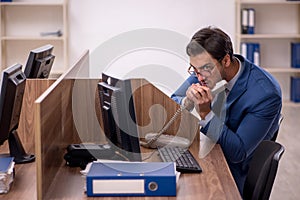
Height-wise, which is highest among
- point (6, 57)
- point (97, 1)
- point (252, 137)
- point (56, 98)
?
point (97, 1)

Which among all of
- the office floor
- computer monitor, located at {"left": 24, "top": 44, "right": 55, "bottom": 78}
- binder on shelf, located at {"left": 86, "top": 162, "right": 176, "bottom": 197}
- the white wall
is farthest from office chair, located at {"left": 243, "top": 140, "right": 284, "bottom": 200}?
the white wall

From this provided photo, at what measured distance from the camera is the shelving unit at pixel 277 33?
275 inches

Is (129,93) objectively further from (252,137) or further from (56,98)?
(252,137)

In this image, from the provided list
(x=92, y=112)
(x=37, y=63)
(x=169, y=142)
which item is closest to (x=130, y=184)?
(x=169, y=142)

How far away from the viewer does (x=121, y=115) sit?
84.1 inches

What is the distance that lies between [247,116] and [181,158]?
15.7 inches

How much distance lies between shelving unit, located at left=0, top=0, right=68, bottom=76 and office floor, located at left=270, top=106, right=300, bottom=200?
272cm

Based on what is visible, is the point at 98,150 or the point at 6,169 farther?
the point at 98,150

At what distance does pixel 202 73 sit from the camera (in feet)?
8.44

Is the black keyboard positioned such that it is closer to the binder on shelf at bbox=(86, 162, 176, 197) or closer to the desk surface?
the desk surface

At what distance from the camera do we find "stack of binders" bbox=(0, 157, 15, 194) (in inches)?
79.3

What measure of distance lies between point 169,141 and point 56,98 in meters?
0.62

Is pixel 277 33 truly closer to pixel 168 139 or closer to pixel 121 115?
pixel 168 139

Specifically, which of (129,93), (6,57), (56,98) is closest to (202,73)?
(129,93)
